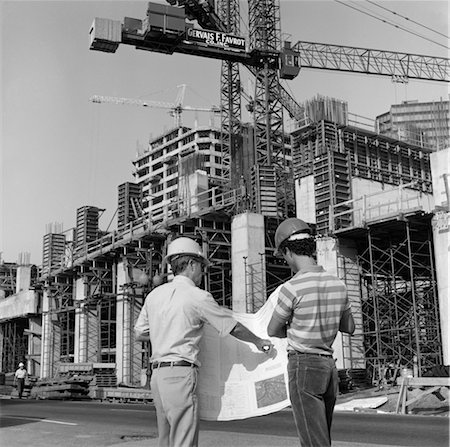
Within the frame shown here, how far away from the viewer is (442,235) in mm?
25109

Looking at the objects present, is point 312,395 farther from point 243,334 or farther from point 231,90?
point 231,90

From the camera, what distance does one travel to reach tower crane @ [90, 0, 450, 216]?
40500 millimetres

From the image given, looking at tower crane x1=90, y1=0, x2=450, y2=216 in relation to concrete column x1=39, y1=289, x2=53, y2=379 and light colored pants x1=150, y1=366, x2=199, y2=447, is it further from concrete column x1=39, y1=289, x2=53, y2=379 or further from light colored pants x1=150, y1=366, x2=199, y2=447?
light colored pants x1=150, y1=366, x2=199, y2=447

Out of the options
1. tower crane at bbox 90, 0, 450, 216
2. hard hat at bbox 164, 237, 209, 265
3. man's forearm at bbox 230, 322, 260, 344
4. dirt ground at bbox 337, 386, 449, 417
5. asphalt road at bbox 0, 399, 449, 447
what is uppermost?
tower crane at bbox 90, 0, 450, 216

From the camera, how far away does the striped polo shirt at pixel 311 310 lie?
4066mm

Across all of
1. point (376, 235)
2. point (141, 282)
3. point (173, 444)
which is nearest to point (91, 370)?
point (141, 282)

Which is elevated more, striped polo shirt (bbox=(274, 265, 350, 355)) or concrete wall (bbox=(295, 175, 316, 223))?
concrete wall (bbox=(295, 175, 316, 223))

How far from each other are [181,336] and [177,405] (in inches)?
17.5

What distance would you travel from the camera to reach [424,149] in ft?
145

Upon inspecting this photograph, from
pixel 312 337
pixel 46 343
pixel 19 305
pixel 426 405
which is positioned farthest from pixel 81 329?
pixel 312 337

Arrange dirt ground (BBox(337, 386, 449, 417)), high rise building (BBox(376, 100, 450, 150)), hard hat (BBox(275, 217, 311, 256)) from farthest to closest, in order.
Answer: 1. high rise building (BBox(376, 100, 450, 150))
2. dirt ground (BBox(337, 386, 449, 417))
3. hard hat (BBox(275, 217, 311, 256))

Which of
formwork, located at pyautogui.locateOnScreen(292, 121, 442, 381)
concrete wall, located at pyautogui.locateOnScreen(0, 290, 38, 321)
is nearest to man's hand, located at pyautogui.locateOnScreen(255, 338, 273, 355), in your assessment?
formwork, located at pyautogui.locateOnScreen(292, 121, 442, 381)

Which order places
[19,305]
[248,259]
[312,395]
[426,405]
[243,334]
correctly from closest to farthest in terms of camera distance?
[312,395]
[243,334]
[426,405]
[248,259]
[19,305]

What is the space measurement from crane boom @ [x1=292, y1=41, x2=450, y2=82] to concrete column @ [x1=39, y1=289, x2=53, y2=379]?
2845cm
